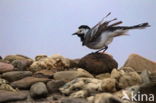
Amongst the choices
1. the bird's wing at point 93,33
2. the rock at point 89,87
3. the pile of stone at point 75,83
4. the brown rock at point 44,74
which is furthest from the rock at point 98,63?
the rock at point 89,87

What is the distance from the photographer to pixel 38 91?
4.32 ft

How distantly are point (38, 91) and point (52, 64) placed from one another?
464mm

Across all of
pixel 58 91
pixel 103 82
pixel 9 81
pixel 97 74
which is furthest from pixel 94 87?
pixel 9 81

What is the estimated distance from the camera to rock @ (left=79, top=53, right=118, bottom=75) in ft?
5.52

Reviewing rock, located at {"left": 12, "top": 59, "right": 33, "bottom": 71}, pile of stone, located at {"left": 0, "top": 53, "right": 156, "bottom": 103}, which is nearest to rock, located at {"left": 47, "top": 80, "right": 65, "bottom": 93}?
pile of stone, located at {"left": 0, "top": 53, "right": 156, "bottom": 103}

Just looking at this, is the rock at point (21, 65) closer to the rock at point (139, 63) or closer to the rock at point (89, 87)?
the rock at point (89, 87)

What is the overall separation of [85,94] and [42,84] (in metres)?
0.23

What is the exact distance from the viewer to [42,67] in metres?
1.74

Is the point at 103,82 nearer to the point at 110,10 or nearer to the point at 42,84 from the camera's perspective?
the point at 42,84

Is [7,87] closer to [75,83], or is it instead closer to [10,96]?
[10,96]

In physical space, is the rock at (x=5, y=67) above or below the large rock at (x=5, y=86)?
above

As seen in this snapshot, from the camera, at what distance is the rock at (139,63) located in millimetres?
1858

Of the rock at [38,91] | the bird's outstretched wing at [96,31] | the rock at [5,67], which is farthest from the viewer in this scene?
the bird's outstretched wing at [96,31]

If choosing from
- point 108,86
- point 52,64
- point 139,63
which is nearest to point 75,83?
point 108,86
